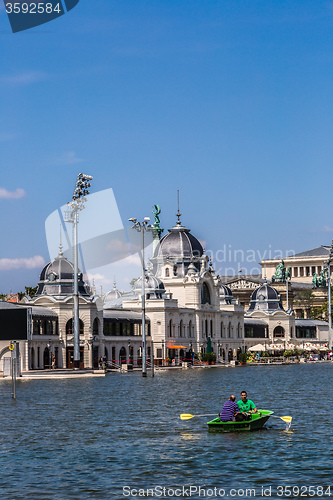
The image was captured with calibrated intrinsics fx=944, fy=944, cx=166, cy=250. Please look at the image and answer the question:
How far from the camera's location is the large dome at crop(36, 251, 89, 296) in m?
140

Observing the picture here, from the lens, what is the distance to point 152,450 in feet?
145

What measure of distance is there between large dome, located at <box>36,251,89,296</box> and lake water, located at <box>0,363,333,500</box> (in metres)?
65.5

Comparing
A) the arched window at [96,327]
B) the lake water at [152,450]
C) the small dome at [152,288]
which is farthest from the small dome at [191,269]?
the lake water at [152,450]

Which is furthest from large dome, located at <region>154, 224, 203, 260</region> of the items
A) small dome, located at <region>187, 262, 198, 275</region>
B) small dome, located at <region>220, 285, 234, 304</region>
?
small dome, located at <region>220, 285, 234, 304</region>

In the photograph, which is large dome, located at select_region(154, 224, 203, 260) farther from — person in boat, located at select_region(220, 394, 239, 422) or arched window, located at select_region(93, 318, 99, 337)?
person in boat, located at select_region(220, 394, 239, 422)

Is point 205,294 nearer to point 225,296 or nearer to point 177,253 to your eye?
point 177,253

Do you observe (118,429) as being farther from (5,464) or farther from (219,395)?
(219,395)

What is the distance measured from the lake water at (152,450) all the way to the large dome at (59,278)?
65477 millimetres

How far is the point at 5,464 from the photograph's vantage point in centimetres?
4069

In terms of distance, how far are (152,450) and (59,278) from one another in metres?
96.9

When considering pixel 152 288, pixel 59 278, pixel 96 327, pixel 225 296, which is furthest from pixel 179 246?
pixel 59 278

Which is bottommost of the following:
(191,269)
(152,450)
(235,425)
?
(152,450)

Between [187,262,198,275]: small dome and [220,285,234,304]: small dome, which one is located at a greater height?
[187,262,198,275]: small dome

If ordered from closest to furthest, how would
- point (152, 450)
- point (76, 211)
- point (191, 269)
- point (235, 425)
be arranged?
point (152, 450)
point (235, 425)
point (76, 211)
point (191, 269)
